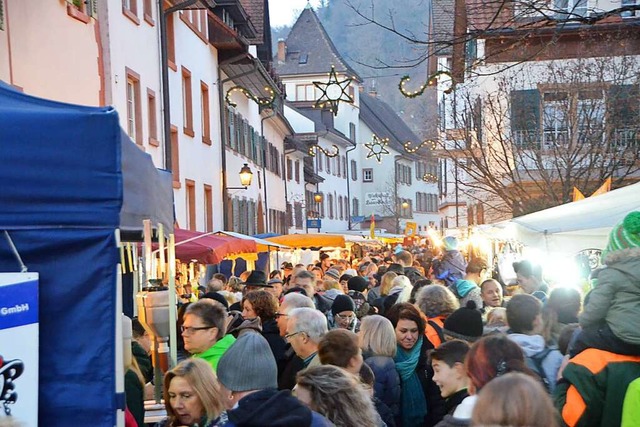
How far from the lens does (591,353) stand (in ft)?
17.9

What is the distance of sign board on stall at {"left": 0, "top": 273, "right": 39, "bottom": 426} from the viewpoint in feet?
13.9

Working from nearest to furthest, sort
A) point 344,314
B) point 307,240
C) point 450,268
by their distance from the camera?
point 344,314 < point 450,268 < point 307,240

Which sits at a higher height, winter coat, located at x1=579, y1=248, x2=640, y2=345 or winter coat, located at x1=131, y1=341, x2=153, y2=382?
winter coat, located at x1=579, y1=248, x2=640, y2=345

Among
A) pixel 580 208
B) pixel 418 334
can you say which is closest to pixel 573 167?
pixel 580 208

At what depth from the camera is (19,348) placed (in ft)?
14.1

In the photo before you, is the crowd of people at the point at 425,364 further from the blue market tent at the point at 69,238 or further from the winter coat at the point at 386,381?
the blue market tent at the point at 69,238

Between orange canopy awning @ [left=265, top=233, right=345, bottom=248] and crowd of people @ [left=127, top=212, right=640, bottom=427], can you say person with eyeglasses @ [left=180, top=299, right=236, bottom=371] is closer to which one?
crowd of people @ [left=127, top=212, right=640, bottom=427]

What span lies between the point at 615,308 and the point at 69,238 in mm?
2897

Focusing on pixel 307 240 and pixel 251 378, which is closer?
pixel 251 378

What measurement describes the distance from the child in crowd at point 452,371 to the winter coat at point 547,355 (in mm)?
581

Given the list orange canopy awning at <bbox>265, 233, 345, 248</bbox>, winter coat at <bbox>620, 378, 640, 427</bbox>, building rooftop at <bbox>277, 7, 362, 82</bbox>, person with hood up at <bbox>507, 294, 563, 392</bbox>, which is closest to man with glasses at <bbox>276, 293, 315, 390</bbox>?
person with hood up at <bbox>507, 294, 563, 392</bbox>

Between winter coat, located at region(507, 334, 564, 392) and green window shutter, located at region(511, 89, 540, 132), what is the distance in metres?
21.0

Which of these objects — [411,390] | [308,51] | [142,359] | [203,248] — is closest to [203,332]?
[142,359]

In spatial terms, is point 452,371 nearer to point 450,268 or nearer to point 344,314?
point 344,314
